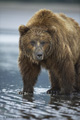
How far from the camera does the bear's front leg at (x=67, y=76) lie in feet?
25.9

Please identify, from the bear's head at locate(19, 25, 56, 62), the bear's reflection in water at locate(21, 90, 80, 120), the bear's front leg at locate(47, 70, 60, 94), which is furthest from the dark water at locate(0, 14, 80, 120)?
the bear's head at locate(19, 25, 56, 62)

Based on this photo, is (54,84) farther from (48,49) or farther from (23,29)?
(23,29)

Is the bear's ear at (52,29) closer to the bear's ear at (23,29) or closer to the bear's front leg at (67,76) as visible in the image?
the bear's ear at (23,29)

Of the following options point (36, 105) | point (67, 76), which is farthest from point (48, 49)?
point (36, 105)

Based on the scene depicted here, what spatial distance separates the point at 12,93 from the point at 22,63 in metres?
0.71

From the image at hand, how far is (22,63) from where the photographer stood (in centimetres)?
796

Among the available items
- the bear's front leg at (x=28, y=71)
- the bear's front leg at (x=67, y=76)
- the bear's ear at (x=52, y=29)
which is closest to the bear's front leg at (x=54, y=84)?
the bear's front leg at (x=67, y=76)

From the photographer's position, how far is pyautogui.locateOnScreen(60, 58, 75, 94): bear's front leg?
7.89m

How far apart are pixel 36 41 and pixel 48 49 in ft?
0.88

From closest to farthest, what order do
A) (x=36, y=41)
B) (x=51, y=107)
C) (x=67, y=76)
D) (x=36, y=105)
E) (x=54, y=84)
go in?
(x=51, y=107) < (x=36, y=105) < (x=36, y=41) < (x=67, y=76) < (x=54, y=84)

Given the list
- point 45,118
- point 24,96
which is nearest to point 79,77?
point 24,96

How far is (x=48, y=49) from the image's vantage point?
7648mm

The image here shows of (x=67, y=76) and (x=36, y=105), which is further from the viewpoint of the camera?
(x=67, y=76)

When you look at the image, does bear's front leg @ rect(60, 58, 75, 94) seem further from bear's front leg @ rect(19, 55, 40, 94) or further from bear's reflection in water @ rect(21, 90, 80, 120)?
bear's front leg @ rect(19, 55, 40, 94)
